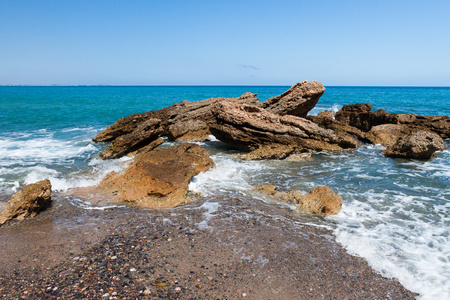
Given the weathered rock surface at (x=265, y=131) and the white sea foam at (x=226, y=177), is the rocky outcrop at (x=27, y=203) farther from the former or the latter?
the weathered rock surface at (x=265, y=131)

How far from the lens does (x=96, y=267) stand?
4754mm

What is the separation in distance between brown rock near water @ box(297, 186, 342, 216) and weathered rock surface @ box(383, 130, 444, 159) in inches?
284

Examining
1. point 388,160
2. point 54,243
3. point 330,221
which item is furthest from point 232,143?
point 54,243

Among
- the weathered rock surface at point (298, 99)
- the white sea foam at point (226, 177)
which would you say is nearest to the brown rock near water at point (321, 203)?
the white sea foam at point (226, 177)

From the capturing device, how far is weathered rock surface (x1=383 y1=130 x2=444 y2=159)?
1244 cm

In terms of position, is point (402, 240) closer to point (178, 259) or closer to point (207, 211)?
point (207, 211)

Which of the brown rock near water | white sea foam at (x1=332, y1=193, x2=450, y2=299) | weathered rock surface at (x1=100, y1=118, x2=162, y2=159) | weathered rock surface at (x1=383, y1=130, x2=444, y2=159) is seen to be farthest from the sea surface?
weathered rock surface at (x1=100, y1=118, x2=162, y2=159)

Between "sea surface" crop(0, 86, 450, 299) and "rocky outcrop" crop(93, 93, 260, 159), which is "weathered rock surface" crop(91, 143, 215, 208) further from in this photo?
"rocky outcrop" crop(93, 93, 260, 159)

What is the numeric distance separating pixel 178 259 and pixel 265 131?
9.22 metres

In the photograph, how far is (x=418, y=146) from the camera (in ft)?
41.0

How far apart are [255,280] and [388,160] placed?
35.0 ft

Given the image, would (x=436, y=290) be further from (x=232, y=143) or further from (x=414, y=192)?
(x=232, y=143)

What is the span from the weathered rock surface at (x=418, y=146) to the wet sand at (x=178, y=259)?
8662 millimetres

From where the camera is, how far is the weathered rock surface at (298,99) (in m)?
15.7
